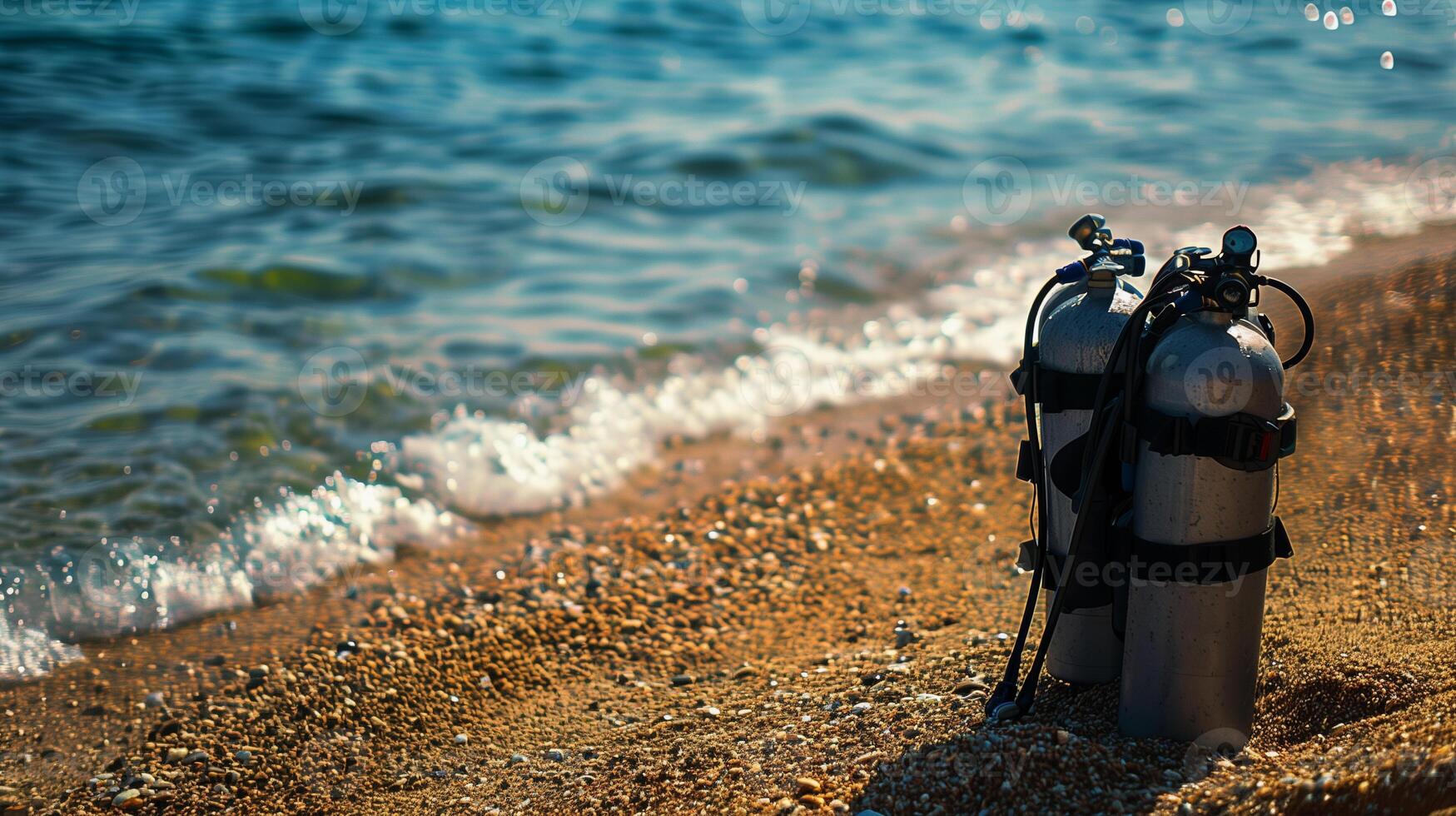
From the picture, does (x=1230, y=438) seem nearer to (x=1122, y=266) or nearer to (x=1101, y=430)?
(x=1101, y=430)

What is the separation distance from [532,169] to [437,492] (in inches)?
231

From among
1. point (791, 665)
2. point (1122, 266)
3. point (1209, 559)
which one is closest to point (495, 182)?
point (791, 665)

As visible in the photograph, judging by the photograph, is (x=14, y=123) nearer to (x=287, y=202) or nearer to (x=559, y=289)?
(x=287, y=202)

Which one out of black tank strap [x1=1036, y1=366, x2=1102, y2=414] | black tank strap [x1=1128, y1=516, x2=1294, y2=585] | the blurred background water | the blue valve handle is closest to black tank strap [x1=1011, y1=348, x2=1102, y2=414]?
black tank strap [x1=1036, y1=366, x2=1102, y2=414]

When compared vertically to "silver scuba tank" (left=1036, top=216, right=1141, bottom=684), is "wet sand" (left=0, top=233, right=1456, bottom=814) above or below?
below

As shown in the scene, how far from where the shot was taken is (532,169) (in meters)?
11.0

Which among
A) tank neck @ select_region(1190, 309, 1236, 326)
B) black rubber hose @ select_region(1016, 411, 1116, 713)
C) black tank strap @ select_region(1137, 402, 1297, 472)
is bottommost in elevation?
black rubber hose @ select_region(1016, 411, 1116, 713)

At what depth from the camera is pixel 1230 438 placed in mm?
2506

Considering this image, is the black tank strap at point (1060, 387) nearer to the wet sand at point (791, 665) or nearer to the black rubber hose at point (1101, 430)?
the black rubber hose at point (1101, 430)

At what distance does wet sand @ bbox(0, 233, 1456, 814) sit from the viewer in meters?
2.84

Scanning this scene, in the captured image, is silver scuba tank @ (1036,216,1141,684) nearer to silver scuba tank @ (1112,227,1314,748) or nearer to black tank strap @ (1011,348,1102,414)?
black tank strap @ (1011,348,1102,414)

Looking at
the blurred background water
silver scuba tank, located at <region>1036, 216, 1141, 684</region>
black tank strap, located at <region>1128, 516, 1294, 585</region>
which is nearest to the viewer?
black tank strap, located at <region>1128, 516, 1294, 585</region>

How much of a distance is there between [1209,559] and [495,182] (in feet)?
29.3

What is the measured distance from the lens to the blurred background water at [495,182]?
628cm
